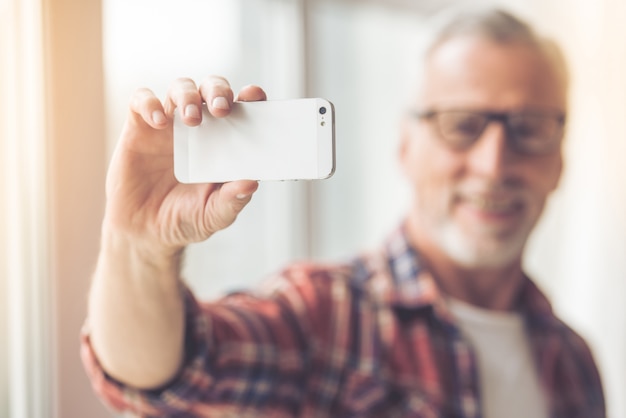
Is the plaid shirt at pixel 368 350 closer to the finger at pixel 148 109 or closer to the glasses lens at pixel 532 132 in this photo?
the glasses lens at pixel 532 132

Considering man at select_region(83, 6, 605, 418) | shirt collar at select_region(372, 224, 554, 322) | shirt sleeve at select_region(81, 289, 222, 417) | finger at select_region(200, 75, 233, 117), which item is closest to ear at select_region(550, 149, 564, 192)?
man at select_region(83, 6, 605, 418)

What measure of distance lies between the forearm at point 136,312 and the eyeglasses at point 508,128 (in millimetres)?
391

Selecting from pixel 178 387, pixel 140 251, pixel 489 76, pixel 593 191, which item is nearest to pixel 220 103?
pixel 140 251

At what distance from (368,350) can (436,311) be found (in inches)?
3.3

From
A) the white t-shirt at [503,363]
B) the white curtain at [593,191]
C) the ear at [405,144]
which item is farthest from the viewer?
the white curtain at [593,191]

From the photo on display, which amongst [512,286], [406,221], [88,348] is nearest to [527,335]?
[512,286]

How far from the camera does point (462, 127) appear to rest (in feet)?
2.32

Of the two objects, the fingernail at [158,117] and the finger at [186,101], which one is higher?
the finger at [186,101]

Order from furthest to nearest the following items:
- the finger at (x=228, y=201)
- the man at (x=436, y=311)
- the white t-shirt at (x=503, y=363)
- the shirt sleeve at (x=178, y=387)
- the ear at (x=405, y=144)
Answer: the ear at (x=405, y=144) < the white t-shirt at (x=503, y=363) < the man at (x=436, y=311) < the shirt sleeve at (x=178, y=387) < the finger at (x=228, y=201)

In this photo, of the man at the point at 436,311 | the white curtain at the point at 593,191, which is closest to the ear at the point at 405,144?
the man at the point at 436,311

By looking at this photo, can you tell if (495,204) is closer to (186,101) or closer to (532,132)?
(532,132)

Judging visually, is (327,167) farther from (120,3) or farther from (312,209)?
(312,209)

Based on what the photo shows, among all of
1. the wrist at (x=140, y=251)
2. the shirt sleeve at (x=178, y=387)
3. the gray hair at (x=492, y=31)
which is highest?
the gray hair at (x=492, y=31)

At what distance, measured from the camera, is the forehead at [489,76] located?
72 centimetres
